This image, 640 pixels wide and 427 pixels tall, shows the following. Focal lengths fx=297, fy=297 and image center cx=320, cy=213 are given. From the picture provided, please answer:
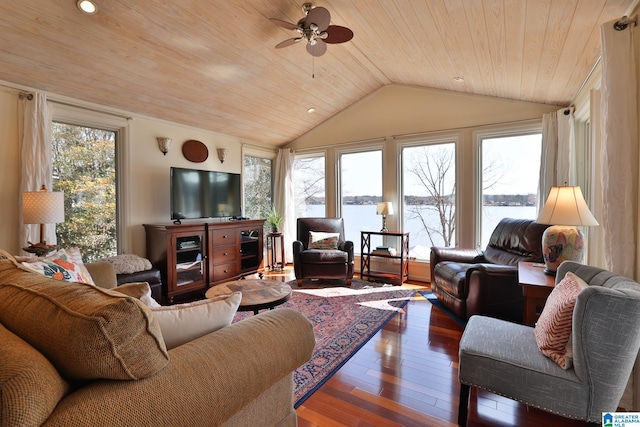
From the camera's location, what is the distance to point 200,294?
4102 millimetres

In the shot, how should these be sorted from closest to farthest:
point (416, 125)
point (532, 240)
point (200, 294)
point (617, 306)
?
point (617, 306), point (532, 240), point (200, 294), point (416, 125)

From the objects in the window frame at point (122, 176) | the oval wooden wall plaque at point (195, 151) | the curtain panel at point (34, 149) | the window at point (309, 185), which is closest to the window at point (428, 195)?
the window at point (309, 185)

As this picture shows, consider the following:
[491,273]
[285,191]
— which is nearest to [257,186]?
[285,191]

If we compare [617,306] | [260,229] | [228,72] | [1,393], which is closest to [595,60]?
[617,306]

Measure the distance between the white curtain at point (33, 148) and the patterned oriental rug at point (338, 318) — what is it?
6.92 ft

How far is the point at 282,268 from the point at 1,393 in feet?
16.1

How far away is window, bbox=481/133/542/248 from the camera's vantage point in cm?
383

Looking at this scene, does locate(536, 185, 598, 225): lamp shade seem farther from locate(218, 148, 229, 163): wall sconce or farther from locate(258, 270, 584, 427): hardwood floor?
locate(218, 148, 229, 163): wall sconce

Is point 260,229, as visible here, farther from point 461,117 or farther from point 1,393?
point 1,393

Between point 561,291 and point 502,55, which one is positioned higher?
point 502,55

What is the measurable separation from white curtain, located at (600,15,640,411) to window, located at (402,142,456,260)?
8.68ft

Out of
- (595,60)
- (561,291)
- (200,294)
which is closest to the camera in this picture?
(561,291)

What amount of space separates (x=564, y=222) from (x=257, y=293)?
2.28 metres

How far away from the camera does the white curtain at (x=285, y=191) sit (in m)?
5.67
